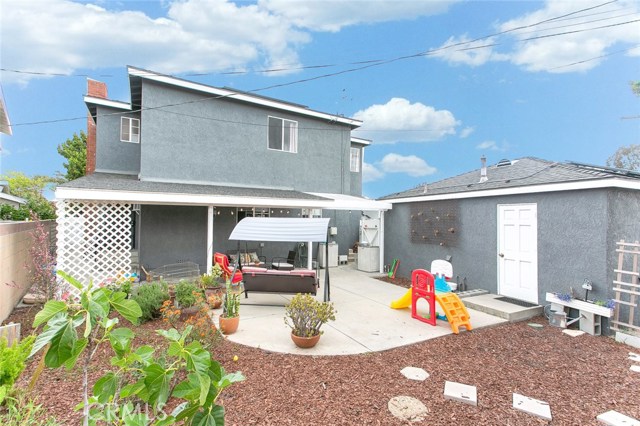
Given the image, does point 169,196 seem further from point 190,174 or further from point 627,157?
point 627,157

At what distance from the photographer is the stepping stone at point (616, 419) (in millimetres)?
3689

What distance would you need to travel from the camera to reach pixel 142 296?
23.8 feet

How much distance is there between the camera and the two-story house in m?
9.55


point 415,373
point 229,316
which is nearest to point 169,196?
point 229,316

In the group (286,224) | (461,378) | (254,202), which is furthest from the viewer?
(254,202)

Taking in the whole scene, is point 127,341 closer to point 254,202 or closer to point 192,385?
point 192,385

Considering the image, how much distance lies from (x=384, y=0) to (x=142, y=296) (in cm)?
1094

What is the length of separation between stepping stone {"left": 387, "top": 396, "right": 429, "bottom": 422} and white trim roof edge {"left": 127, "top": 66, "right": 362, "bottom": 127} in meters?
13.0

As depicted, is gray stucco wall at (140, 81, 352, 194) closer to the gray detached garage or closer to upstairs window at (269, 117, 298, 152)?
upstairs window at (269, 117, 298, 152)

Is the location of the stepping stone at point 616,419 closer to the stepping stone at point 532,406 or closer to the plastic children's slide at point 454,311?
the stepping stone at point 532,406

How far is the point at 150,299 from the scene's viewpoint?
280 inches

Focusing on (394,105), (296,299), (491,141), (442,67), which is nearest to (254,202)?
(296,299)

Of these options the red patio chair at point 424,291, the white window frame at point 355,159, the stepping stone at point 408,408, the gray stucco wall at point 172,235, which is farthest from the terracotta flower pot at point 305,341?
the white window frame at point 355,159

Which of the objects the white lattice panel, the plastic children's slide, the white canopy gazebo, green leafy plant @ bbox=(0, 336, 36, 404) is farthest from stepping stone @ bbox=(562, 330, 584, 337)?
the white lattice panel
